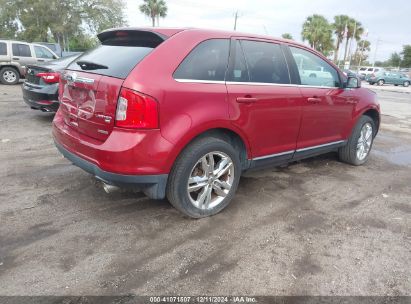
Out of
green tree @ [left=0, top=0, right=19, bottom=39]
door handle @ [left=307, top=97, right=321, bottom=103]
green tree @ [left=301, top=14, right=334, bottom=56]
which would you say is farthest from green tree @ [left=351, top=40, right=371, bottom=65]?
door handle @ [left=307, top=97, right=321, bottom=103]

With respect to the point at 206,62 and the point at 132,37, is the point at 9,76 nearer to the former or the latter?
the point at 132,37

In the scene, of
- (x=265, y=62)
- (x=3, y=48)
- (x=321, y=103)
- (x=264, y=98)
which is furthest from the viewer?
(x=3, y=48)

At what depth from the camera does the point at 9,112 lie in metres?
8.45

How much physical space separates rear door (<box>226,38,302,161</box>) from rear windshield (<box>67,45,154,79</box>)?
0.88 metres

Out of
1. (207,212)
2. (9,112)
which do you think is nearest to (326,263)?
(207,212)

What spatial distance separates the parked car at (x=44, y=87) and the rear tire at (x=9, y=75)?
8.40 metres

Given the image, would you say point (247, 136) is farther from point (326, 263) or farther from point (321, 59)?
point (321, 59)

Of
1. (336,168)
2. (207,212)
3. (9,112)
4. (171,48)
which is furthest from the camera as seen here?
(9,112)

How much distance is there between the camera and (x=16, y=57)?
1419 cm

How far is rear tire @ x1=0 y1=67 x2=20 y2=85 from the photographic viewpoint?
564 inches

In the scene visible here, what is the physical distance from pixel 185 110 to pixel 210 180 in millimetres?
765

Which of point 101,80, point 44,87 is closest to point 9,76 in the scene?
point 44,87

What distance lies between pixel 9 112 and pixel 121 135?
6.85m

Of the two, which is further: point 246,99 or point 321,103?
point 321,103
